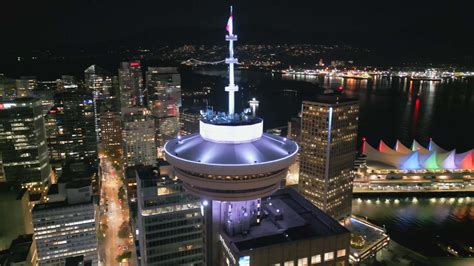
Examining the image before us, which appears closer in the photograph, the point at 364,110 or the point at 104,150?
the point at 104,150

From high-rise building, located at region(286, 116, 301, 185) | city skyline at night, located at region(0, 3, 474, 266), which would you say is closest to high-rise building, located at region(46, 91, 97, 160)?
city skyline at night, located at region(0, 3, 474, 266)

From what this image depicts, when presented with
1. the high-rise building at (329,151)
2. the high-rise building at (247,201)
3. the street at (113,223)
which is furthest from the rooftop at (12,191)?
the high-rise building at (329,151)

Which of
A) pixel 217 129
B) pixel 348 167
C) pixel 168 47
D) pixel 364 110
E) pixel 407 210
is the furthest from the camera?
pixel 168 47

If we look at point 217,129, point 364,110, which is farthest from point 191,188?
point 364,110

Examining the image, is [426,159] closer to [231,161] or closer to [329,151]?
[329,151]

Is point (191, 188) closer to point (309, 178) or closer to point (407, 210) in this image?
point (309, 178)

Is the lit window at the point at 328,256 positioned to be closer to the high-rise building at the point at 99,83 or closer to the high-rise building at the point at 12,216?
the high-rise building at the point at 12,216

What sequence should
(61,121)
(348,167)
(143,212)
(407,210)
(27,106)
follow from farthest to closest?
(61,121) → (27,106) → (407,210) → (348,167) → (143,212)
